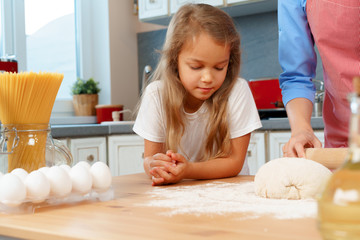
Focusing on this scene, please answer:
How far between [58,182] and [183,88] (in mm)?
752

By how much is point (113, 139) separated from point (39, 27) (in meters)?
1.11

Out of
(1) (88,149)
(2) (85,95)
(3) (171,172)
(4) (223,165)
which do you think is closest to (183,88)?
(4) (223,165)

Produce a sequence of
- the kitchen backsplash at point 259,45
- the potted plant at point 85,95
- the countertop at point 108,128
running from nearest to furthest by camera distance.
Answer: the countertop at point 108,128, the kitchen backsplash at point 259,45, the potted plant at point 85,95

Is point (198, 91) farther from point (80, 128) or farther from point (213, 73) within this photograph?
point (80, 128)

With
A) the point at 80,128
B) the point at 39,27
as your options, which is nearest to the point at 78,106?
the point at 39,27

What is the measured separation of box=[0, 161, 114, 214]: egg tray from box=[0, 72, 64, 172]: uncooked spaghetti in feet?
0.33

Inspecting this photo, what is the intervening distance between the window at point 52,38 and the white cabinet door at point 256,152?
157 centimetres

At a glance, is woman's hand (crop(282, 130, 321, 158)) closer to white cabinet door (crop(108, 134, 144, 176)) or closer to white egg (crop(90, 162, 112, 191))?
white egg (crop(90, 162, 112, 191))

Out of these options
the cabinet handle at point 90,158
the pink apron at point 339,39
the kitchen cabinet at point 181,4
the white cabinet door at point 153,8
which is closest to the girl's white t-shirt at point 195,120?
the pink apron at point 339,39

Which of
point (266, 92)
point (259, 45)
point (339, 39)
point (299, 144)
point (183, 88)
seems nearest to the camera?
point (299, 144)

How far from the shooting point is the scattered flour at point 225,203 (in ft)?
2.18

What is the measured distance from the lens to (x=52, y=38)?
3.32 m

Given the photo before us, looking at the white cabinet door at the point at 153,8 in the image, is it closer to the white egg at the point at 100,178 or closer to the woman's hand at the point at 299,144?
the woman's hand at the point at 299,144

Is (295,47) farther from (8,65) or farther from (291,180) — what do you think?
(8,65)
